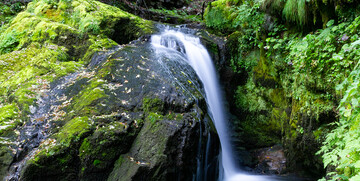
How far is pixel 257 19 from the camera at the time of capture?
6.08 meters

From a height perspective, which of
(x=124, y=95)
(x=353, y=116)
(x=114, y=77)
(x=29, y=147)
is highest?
(x=114, y=77)

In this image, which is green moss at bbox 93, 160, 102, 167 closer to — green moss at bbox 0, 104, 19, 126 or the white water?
green moss at bbox 0, 104, 19, 126

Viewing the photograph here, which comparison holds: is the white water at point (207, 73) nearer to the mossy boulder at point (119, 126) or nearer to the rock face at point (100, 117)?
the rock face at point (100, 117)

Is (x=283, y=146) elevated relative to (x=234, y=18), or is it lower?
lower

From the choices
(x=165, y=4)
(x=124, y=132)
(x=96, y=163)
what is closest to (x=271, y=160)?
(x=124, y=132)

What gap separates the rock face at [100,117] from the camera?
10.5 feet

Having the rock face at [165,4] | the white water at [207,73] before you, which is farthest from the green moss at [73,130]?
the rock face at [165,4]

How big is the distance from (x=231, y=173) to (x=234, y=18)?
16.2 feet

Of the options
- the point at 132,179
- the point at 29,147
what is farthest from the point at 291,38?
the point at 29,147

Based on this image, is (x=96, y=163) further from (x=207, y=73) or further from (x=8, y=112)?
(x=207, y=73)

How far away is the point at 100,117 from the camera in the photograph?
11.6 ft

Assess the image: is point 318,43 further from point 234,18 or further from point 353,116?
point 234,18

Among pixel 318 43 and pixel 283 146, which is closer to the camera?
pixel 318 43

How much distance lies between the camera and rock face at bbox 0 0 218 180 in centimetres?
319
